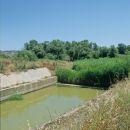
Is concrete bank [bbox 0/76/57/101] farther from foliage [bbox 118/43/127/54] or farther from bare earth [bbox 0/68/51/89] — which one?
foliage [bbox 118/43/127/54]

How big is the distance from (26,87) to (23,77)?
1.75 meters

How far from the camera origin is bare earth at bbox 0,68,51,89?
1655 cm

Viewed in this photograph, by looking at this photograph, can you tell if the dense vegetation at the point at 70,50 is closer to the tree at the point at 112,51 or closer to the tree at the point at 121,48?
the tree at the point at 112,51

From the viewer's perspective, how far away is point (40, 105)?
13.3 m

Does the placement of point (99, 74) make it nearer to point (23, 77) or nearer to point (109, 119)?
point (23, 77)

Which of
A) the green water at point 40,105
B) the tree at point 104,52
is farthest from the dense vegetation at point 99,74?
the tree at point 104,52

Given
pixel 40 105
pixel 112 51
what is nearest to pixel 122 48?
pixel 112 51

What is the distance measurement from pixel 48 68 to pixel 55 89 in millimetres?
5119

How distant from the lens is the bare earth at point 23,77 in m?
16.5

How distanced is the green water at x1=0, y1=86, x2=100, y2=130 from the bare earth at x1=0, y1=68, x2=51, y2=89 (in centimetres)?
119

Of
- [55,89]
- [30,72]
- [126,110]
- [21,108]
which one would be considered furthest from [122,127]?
[30,72]

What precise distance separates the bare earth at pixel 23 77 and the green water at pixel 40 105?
119cm

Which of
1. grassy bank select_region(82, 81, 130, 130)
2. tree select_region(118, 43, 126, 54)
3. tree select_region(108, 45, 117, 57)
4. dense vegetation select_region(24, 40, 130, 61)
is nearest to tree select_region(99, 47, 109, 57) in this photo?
dense vegetation select_region(24, 40, 130, 61)

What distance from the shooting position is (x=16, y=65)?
66.7 feet
